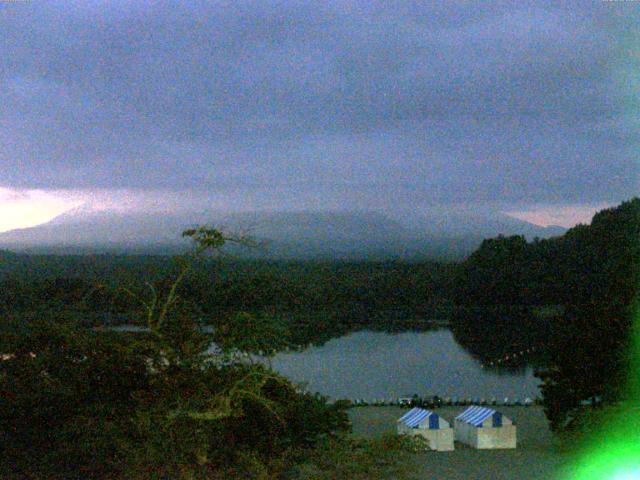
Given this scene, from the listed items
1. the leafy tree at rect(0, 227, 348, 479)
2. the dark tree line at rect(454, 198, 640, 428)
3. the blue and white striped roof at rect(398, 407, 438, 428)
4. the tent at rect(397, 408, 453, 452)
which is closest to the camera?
the leafy tree at rect(0, 227, 348, 479)

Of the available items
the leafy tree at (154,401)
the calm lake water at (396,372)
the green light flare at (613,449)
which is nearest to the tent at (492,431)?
the green light flare at (613,449)

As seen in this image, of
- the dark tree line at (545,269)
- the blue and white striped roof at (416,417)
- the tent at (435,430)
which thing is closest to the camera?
the tent at (435,430)

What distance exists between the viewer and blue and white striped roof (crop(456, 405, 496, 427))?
11.9m

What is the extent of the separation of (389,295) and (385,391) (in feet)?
79.3

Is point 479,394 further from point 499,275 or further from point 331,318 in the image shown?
point 499,275

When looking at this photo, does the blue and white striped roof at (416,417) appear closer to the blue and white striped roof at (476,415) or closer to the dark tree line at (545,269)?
the blue and white striped roof at (476,415)

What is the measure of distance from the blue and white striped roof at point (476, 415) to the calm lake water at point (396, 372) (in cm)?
417

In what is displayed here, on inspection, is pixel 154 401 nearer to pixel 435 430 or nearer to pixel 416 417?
pixel 435 430

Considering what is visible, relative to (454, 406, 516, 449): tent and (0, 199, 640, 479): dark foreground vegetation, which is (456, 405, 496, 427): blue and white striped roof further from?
(0, 199, 640, 479): dark foreground vegetation

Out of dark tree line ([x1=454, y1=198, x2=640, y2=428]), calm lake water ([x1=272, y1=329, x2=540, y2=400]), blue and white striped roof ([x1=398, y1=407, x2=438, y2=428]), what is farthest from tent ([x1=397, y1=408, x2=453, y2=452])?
dark tree line ([x1=454, y1=198, x2=640, y2=428])

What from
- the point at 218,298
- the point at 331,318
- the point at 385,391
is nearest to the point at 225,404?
the point at 385,391

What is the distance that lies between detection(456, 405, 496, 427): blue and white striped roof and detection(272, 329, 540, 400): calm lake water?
417cm

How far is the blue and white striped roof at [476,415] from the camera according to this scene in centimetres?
1192

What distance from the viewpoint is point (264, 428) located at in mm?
6879
